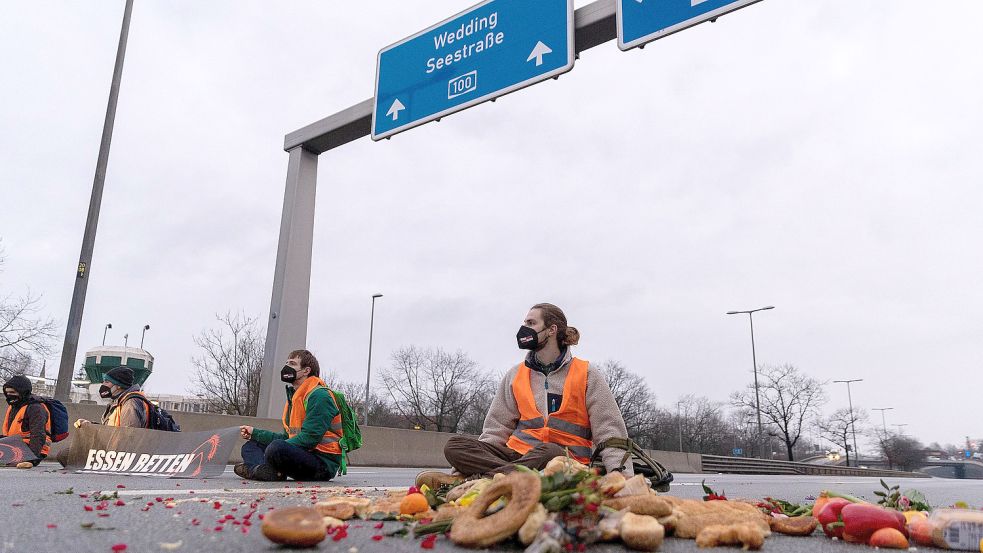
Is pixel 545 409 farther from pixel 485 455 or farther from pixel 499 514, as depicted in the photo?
pixel 499 514

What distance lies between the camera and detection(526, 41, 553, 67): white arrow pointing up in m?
8.34

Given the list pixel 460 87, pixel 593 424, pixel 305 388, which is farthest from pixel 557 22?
pixel 593 424

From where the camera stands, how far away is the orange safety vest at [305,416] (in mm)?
6656

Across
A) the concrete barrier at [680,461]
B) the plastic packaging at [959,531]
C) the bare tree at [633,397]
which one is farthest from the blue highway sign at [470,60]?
the bare tree at [633,397]

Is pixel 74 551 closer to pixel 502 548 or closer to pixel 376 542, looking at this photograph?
pixel 376 542

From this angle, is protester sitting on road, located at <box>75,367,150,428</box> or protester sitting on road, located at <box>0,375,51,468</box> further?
protester sitting on road, located at <box>0,375,51,468</box>

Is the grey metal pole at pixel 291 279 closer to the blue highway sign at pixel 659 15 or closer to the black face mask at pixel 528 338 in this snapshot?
the blue highway sign at pixel 659 15

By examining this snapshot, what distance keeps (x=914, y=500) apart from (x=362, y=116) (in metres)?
8.66

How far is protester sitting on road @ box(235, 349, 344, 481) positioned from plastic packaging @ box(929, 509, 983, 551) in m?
4.96

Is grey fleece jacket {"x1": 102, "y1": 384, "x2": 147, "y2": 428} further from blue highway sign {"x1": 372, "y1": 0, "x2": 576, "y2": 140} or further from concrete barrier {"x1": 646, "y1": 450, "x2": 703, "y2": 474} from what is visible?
concrete barrier {"x1": 646, "y1": 450, "x2": 703, "y2": 474}

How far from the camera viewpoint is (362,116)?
10.4 metres

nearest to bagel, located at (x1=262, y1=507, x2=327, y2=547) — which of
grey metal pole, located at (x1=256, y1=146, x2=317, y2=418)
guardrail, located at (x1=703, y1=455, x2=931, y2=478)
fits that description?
grey metal pole, located at (x1=256, y1=146, x2=317, y2=418)

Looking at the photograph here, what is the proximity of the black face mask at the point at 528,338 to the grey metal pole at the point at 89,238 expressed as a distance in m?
9.35

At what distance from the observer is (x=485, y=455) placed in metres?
4.22
